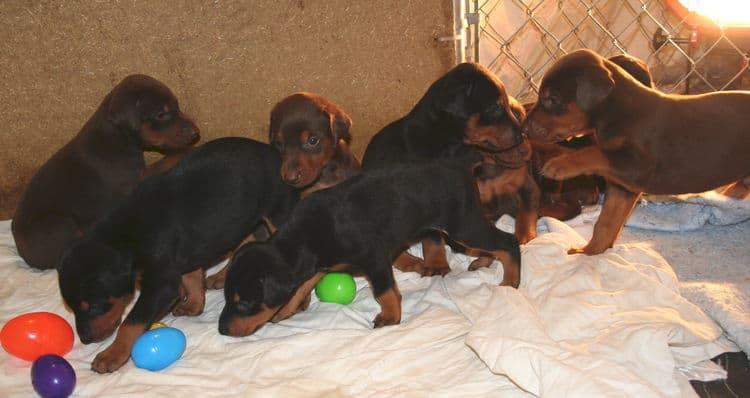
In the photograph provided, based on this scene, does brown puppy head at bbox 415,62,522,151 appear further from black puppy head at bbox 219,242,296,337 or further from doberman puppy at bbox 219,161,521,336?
black puppy head at bbox 219,242,296,337

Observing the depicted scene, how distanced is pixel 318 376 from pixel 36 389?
53.0 inches

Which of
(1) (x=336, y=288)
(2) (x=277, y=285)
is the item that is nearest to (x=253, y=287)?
(2) (x=277, y=285)

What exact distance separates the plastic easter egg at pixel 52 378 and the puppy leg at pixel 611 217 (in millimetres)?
3014

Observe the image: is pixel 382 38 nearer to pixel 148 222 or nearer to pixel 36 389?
pixel 148 222

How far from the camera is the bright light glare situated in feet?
17.1

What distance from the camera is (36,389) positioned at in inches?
126

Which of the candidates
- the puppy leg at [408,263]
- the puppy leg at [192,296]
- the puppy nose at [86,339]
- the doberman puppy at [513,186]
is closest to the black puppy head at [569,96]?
the doberman puppy at [513,186]

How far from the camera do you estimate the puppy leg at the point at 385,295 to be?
11.5 ft

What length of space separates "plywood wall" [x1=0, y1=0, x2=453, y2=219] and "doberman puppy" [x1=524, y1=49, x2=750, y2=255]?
59.1 inches

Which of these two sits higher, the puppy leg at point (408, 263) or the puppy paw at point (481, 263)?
the puppy paw at point (481, 263)

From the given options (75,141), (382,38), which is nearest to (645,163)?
(382,38)

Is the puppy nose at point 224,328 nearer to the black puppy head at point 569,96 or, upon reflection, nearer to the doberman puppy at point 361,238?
the doberman puppy at point 361,238

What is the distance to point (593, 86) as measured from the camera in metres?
3.78

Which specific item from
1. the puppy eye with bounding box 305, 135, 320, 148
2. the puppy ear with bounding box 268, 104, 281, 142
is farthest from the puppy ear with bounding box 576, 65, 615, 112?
the puppy ear with bounding box 268, 104, 281, 142
